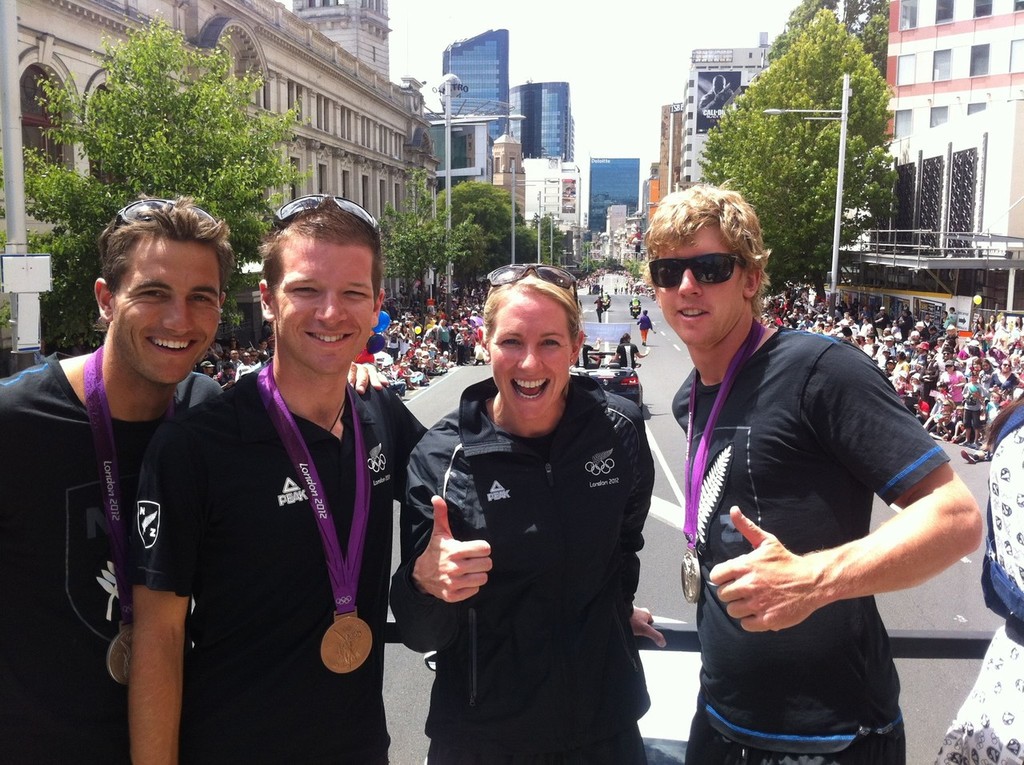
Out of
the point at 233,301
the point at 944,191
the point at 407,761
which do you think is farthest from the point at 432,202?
the point at 407,761

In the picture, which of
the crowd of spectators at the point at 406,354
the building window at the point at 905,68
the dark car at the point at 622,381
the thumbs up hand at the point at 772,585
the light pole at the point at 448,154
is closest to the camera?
the thumbs up hand at the point at 772,585

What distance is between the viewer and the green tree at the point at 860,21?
182 ft

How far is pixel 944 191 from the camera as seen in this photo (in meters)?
36.1

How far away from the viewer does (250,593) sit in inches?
90.9

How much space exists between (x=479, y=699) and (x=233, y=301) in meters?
19.2

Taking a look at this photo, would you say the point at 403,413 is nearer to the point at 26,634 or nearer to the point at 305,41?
the point at 26,634

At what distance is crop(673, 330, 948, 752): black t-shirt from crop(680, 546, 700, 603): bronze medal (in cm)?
21

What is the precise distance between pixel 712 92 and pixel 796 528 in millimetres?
144903

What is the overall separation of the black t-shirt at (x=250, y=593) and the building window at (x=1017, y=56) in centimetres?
5166

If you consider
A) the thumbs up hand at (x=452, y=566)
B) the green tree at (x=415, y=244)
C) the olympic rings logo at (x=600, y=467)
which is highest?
the green tree at (x=415, y=244)

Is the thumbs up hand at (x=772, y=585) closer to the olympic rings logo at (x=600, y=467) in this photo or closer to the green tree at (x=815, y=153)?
the olympic rings logo at (x=600, y=467)

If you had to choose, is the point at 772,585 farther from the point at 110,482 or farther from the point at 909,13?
the point at 909,13

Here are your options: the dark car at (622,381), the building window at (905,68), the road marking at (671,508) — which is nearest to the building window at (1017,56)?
the building window at (905,68)

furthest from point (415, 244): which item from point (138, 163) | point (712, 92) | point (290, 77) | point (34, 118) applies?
point (712, 92)
